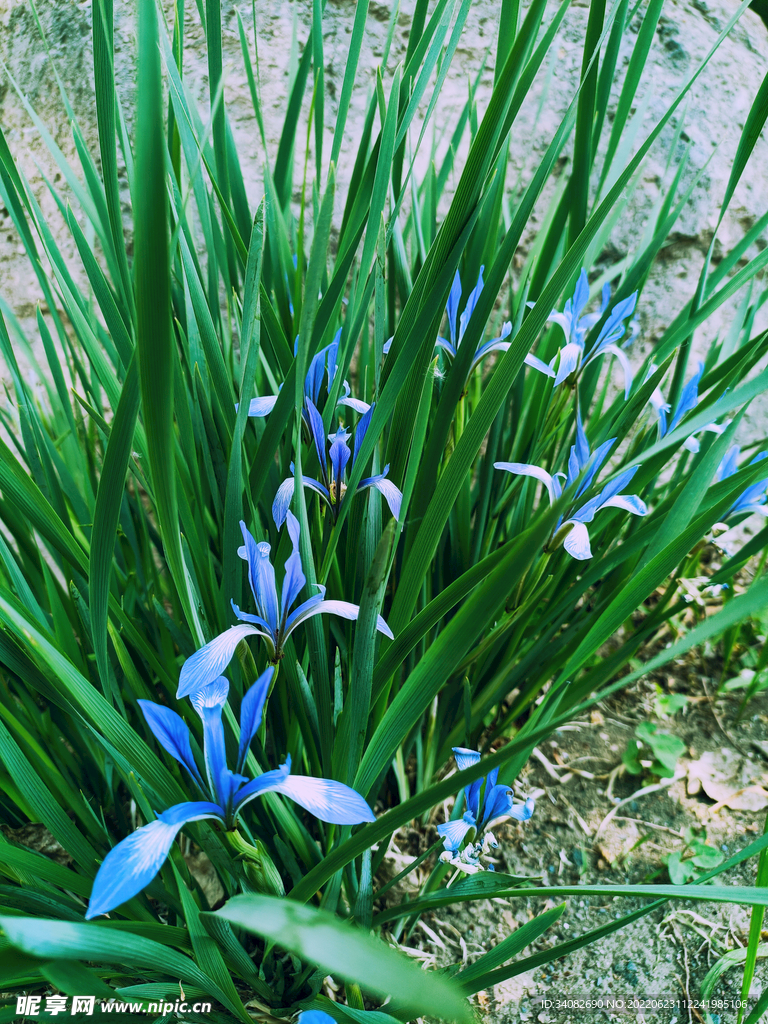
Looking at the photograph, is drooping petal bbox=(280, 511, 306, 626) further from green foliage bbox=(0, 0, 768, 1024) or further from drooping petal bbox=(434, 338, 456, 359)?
drooping petal bbox=(434, 338, 456, 359)

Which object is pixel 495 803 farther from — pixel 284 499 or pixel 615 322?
pixel 615 322

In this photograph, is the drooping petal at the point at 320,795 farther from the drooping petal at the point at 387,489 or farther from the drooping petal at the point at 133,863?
the drooping petal at the point at 387,489

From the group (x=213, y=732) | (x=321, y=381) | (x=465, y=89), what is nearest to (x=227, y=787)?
(x=213, y=732)

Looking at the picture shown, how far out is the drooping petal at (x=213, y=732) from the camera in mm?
395

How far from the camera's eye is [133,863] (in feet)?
1.03

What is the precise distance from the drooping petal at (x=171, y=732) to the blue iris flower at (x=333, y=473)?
174mm

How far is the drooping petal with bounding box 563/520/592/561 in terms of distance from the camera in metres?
0.52

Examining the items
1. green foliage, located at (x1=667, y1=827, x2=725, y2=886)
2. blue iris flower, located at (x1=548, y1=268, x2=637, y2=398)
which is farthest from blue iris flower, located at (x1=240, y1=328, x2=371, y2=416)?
green foliage, located at (x1=667, y1=827, x2=725, y2=886)

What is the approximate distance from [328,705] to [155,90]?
1.48 feet

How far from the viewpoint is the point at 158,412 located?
1.00 feet

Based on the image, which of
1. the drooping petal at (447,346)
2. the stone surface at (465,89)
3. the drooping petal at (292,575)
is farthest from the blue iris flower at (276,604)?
the stone surface at (465,89)

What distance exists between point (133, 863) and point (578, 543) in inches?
15.9

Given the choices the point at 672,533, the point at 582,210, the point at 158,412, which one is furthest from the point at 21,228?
the point at 672,533

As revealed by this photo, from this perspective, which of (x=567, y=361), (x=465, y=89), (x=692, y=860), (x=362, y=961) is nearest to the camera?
(x=362, y=961)
